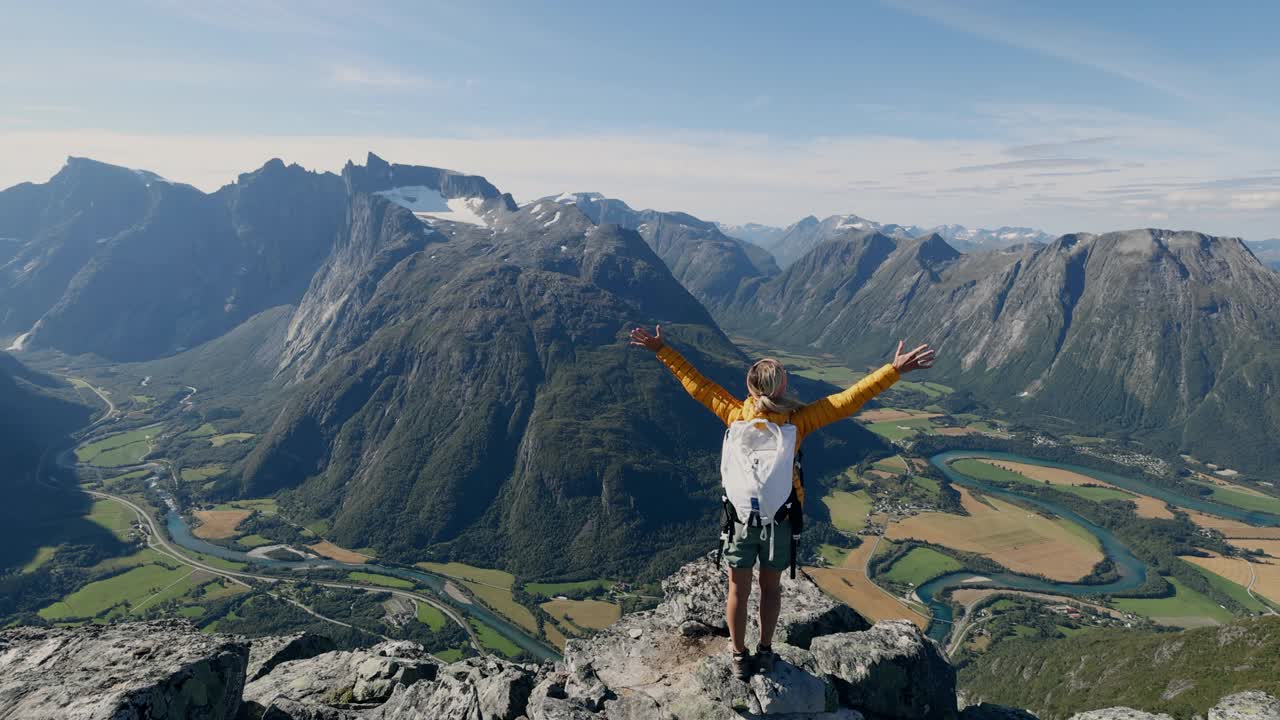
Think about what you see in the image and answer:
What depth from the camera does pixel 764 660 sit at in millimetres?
15383

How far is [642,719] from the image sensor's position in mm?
16484

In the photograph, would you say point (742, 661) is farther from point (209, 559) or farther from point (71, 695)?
point (209, 559)

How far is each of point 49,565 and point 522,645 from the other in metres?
168

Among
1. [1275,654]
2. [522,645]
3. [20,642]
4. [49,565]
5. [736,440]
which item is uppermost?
[736,440]

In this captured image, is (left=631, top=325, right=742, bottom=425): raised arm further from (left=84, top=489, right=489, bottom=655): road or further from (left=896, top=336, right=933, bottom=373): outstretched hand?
(left=84, top=489, right=489, bottom=655): road

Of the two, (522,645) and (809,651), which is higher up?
(809,651)

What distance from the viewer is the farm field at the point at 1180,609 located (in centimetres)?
15888

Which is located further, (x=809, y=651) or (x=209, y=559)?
(x=209, y=559)

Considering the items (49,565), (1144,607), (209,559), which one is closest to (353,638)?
(209,559)

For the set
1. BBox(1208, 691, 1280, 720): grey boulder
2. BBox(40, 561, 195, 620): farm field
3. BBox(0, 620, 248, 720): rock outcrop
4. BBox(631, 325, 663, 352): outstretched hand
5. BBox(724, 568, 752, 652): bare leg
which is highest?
BBox(631, 325, 663, 352): outstretched hand

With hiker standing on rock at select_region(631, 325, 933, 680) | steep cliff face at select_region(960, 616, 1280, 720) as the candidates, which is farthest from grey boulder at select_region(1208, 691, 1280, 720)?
steep cliff face at select_region(960, 616, 1280, 720)

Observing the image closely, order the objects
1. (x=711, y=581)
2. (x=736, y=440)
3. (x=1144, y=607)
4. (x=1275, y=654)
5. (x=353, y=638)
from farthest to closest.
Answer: (x=1144, y=607) < (x=353, y=638) < (x=1275, y=654) < (x=711, y=581) < (x=736, y=440)

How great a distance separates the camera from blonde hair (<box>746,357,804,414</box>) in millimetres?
12984

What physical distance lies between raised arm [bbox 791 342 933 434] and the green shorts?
231 cm
